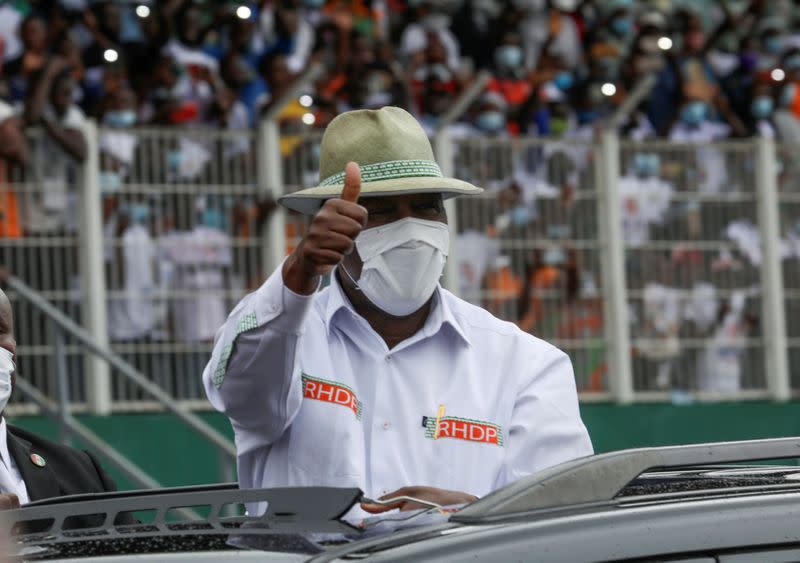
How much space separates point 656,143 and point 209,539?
33.3 ft

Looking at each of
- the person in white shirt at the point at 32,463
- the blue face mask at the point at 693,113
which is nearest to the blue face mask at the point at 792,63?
the blue face mask at the point at 693,113

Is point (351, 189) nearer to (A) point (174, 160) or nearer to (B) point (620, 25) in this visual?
(A) point (174, 160)

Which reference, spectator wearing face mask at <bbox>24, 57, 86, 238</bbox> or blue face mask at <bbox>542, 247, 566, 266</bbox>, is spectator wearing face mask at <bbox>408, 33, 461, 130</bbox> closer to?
blue face mask at <bbox>542, 247, 566, 266</bbox>

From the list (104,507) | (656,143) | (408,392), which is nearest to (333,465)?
(408,392)

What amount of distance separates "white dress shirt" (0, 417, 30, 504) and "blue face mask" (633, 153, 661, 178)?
28.3 feet

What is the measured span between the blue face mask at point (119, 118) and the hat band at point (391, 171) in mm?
7526

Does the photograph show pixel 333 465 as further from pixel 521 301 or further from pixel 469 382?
pixel 521 301

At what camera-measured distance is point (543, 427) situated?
11.7 ft

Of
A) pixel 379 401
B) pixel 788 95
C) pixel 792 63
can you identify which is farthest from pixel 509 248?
pixel 379 401

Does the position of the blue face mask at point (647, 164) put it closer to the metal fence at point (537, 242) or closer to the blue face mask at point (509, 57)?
the metal fence at point (537, 242)

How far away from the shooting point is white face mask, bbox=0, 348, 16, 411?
13.2 feet

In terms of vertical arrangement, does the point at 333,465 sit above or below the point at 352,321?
below

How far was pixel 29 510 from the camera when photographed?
2.72 metres

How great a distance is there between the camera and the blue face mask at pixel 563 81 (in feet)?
46.7
